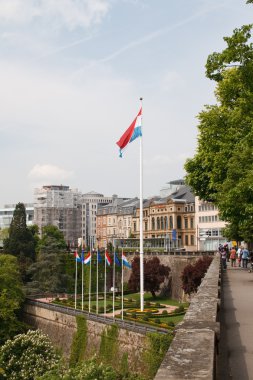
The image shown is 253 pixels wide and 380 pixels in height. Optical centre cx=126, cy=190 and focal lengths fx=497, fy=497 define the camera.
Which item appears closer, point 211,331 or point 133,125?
point 211,331

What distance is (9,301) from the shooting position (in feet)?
168

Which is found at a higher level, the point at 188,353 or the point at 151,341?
the point at 188,353

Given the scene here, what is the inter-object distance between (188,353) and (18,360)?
3510cm

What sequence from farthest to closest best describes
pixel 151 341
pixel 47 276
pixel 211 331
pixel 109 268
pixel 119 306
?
pixel 109 268 → pixel 47 276 → pixel 119 306 → pixel 151 341 → pixel 211 331

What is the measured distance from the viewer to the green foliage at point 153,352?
93.6 ft

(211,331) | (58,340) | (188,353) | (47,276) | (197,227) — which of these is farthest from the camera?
(197,227)

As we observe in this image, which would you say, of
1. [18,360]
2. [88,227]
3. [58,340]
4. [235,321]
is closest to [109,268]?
[58,340]

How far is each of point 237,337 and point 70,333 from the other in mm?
34196

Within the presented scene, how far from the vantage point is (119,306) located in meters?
55.7

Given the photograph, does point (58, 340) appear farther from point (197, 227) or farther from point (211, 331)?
point (197, 227)

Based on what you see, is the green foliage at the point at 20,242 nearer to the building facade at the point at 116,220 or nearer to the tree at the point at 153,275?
the tree at the point at 153,275

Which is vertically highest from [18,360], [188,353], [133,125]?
[133,125]

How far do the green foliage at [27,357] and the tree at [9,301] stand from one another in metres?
8.09

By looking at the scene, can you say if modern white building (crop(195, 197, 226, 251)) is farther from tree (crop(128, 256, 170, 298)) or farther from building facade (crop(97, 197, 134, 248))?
building facade (crop(97, 197, 134, 248))
